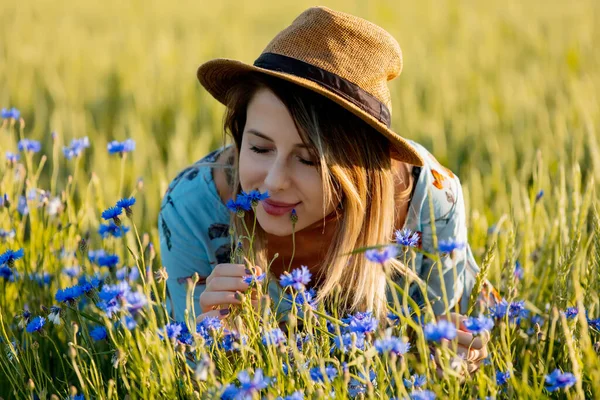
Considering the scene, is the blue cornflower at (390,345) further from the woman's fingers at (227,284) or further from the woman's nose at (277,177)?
the woman's nose at (277,177)

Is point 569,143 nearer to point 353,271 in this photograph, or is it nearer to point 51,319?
point 353,271

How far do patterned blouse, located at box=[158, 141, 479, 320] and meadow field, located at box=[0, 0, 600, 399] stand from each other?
12 centimetres

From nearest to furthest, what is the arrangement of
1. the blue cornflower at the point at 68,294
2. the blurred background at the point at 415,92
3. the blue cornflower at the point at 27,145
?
the blue cornflower at the point at 68,294 → the blue cornflower at the point at 27,145 → the blurred background at the point at 415,92

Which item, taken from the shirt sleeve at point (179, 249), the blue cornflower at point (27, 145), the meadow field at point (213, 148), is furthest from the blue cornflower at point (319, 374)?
the blue cornflower at point (27, 145)

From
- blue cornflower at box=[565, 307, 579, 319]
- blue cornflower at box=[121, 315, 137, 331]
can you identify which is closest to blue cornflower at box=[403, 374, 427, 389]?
blue cornflower at box=[565, 307, 579, 319]

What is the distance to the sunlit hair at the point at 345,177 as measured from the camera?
1.72 meters

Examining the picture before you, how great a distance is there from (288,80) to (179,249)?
2.14 feet

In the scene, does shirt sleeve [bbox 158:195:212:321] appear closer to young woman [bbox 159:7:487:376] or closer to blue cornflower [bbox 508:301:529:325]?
young woman [bbox 159:7:487:376]

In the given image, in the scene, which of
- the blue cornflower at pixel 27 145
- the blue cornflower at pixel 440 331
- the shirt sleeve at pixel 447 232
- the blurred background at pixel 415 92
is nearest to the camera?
the blue cornflower at pixel 440 331

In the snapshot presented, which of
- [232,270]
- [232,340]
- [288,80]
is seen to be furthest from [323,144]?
[232,340]

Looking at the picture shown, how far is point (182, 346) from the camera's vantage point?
53.1 inches

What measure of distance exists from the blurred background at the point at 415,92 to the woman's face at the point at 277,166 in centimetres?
73

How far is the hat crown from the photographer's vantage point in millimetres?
1721

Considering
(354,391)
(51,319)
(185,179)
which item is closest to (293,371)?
(354,391)
